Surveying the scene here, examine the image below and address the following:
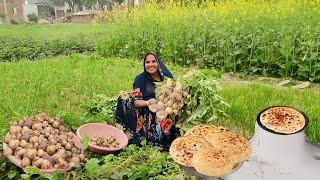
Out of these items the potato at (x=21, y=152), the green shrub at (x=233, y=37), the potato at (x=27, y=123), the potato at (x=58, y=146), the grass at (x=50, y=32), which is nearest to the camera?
the potato at (x=21, y=152)

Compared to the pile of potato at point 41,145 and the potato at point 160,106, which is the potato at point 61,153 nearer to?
the pile of potato at point 41,145

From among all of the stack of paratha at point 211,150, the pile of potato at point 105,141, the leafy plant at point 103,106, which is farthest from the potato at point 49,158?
the leafy plant at point 103,106

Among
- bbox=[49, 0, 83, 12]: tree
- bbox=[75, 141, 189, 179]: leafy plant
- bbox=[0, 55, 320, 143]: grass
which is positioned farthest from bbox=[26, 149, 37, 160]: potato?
bbox=[49, 0, 83, 12]: tree

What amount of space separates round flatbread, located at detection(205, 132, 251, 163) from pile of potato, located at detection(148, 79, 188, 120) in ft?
5.56

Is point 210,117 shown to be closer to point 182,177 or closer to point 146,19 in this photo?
point 182,177

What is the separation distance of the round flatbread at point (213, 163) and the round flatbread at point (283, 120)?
0.77 feet

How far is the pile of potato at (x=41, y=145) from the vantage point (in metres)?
3.37

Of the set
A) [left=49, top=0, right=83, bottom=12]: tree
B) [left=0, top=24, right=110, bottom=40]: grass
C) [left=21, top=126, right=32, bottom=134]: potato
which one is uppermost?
[left=21, top=126, right=32, bottom=134]: potato

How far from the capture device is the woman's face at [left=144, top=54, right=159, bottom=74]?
3.99 meters

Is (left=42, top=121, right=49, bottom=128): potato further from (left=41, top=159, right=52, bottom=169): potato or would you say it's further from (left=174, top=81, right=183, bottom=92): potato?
(left=174, top=81, right=183, bottom=92): potato

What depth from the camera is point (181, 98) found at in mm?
3895

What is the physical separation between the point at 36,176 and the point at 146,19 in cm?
767

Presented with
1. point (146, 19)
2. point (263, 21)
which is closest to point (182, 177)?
point (263, 21)

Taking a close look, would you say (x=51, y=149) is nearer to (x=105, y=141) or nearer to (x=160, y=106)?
(x=105, y=141)
